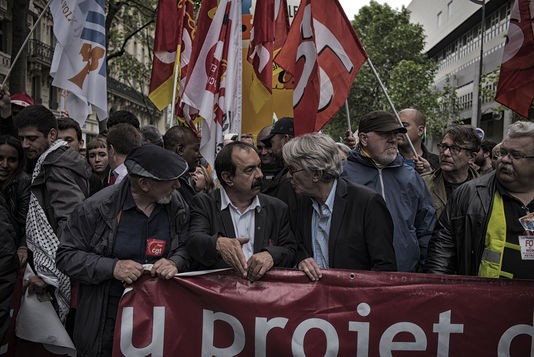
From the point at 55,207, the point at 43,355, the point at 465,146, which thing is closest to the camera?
the point at 55,207

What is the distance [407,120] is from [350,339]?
9.66 feet

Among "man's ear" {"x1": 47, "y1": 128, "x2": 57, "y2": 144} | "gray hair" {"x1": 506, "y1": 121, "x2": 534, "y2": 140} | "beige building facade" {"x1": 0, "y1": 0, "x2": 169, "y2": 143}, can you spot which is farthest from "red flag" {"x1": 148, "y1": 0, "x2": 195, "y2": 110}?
"beige building facade" {"x1": 0, "y1": 0, "x2": 169, "y2": 143}

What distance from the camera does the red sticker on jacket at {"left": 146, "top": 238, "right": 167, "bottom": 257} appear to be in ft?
11.4

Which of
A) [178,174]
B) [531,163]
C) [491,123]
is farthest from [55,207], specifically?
[491,123]

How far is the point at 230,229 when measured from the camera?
354 centimetres

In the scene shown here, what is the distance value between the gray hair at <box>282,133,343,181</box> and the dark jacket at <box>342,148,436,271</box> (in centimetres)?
73

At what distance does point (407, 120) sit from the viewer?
5.82 meters

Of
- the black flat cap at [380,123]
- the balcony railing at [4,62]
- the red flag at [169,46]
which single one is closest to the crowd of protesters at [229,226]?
the black flat cap at [380,123]

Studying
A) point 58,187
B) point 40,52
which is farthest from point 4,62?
point 58,187

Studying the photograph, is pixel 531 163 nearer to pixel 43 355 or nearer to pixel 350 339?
pixel 350 339

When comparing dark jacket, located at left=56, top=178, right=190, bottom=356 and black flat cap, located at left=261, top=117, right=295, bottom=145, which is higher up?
black flat cap, located at left=261, top=117, right=295, bottom=145

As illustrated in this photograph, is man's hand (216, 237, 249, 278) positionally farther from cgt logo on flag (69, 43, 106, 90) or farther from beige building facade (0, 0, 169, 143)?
beige building facade (0, 0, 169, 143)

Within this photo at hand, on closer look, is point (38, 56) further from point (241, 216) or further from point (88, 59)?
point (241, 216)

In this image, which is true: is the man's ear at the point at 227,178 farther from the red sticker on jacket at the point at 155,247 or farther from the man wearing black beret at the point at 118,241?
the red sticker on jacket at the point at 155,247
